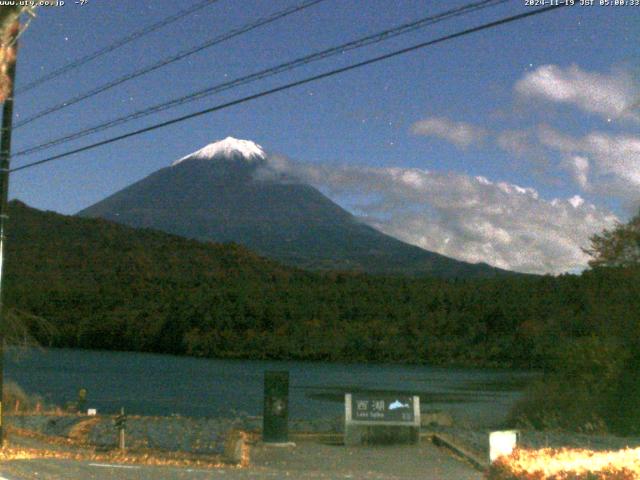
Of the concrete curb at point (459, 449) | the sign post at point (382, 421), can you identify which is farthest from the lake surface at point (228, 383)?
the concrete curb at point (459, 449)

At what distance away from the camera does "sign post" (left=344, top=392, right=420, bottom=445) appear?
757 inches

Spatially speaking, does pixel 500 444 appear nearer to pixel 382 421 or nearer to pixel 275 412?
pixel 275 412

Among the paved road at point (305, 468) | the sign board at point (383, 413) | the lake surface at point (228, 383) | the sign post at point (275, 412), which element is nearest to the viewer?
the paved road at point (305, 468)

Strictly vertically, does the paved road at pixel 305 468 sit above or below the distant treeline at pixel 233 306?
below

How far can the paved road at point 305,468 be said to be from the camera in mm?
12805

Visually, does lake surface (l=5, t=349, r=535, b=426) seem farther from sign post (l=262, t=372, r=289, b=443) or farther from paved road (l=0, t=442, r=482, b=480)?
paved road (l=0, t=442, r=482, b=480)

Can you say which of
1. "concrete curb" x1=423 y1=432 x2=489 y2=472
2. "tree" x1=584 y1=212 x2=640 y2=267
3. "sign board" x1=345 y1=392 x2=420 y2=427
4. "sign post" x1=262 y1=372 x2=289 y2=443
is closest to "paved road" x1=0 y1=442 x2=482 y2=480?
"concrete curb" x1=423 y1=432 x2=489 y2=472

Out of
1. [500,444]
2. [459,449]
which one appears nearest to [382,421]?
[459,449]

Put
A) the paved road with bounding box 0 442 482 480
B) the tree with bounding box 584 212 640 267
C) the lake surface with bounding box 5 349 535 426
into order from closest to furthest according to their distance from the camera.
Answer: the paved road with bounding box 0 442 482 480
the tree with bounding box 584 212 640 267
the lake surface with bounding box 5 349 535 426

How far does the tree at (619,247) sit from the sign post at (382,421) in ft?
37.1

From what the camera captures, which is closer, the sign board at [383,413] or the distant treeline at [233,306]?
the sign board at [383,413]

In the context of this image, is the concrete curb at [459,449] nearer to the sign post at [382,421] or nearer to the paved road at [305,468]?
the paved road at [305,468]

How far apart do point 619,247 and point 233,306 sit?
87.8 m

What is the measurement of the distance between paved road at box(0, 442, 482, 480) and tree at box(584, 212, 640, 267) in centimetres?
1128
